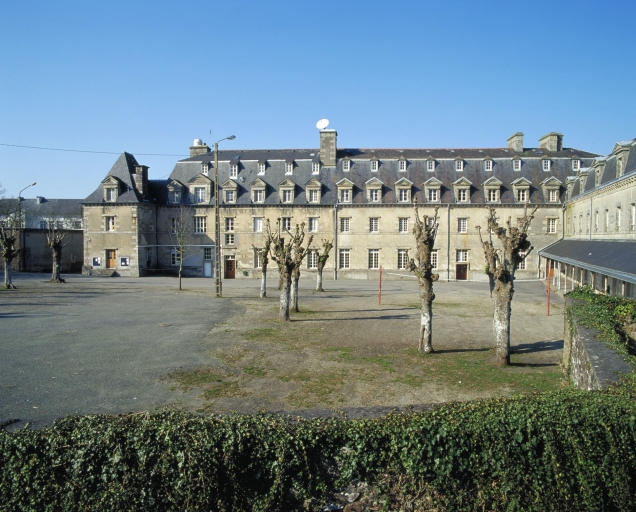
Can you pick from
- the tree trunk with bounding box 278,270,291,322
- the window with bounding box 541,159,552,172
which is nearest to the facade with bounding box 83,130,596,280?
the window with bounding box 541,159,552,172

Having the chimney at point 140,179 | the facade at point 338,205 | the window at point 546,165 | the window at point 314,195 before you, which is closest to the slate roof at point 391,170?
the facade at point 338,205

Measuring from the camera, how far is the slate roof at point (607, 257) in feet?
61.4

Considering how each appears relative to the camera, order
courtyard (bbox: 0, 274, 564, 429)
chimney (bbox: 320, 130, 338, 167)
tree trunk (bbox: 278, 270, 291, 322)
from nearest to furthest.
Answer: courtyard (bbox: 0, 274, 564, 429), tree trunk (bbox: 278, 270, 291, 322), chimney (bbox: 320, 130, 338, 167)

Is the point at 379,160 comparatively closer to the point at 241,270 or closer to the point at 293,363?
the point at 241,270

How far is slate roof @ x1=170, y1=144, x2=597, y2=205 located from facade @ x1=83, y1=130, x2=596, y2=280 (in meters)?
0.11

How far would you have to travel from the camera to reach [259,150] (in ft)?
170

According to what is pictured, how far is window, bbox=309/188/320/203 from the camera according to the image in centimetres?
4719

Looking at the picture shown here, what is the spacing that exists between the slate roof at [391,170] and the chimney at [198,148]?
132 inches

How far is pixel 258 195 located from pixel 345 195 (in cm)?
881

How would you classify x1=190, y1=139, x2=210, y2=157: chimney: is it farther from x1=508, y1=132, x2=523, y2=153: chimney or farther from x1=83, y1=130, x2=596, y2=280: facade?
x1=508, y1=132, x2=523, y2=153: chimney

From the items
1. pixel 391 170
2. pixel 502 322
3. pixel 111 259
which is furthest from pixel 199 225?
pixel 502 322

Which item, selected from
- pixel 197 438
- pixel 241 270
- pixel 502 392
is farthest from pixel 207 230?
pixel 197 438

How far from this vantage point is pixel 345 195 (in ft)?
155

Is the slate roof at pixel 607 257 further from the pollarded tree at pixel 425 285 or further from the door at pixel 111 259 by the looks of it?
the door at pixel 111 259
